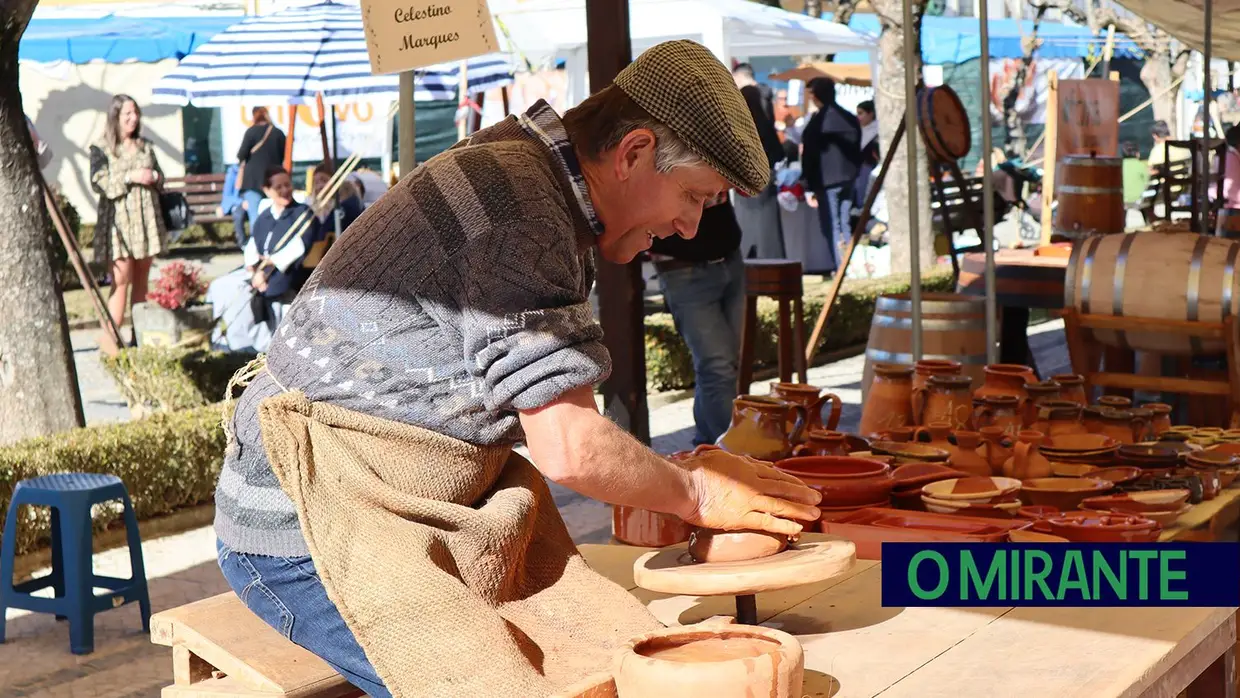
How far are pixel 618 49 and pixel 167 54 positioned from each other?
887 centimetres

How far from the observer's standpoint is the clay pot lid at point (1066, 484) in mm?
2807

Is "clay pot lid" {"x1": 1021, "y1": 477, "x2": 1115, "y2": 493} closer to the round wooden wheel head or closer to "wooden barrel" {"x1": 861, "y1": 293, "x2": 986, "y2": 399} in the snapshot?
the round wooden wheel head

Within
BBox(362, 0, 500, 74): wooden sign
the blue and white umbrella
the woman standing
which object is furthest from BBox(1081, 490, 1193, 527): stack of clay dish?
the woman standing

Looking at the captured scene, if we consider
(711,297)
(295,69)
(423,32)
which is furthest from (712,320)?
(295,69)

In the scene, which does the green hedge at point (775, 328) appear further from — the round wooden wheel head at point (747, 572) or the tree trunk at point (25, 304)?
the round wooden wheel head at point (747, 572)

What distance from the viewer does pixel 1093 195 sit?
6238 mm

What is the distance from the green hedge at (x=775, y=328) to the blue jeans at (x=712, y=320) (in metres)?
1.56

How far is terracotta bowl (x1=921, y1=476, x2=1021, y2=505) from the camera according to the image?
2627 millimetres

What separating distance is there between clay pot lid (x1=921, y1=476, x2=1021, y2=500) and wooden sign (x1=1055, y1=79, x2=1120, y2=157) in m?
4.94

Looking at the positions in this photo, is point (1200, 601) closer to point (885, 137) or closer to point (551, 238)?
point (551, 238)

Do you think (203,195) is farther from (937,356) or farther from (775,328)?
(937,356)

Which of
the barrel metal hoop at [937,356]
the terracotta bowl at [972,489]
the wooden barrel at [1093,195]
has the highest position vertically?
the wooden barrel at [1093,195]

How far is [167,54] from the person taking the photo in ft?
40.5

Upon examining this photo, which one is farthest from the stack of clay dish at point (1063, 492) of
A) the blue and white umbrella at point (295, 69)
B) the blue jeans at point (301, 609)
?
the blue and white umbrella at point (295, 69)
